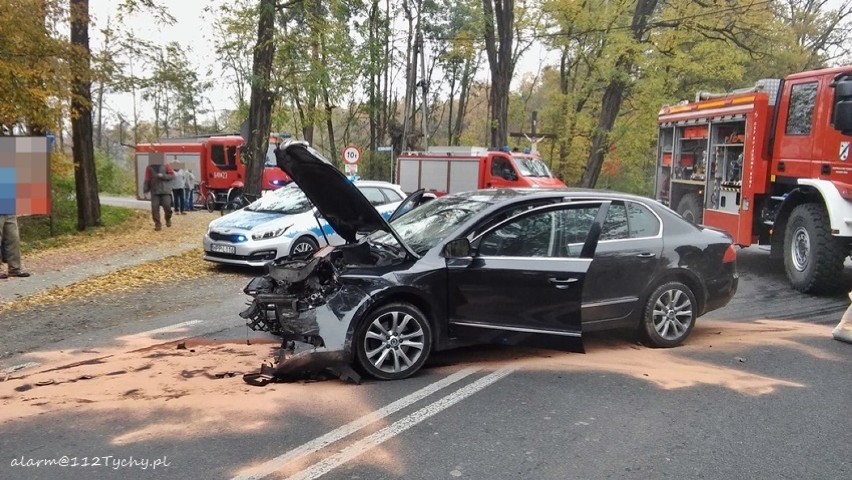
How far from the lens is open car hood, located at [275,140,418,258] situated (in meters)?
5.18

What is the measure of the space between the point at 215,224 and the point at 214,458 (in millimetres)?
7611

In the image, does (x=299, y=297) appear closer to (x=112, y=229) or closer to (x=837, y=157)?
(x=837, y=157)

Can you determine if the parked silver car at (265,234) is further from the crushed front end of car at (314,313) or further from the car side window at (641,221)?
the car side window at (641,221)

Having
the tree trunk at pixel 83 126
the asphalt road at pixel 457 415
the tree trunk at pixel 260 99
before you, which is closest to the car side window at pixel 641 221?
the asphalt road at pixel 457 415

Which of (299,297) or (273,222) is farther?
(273,222)

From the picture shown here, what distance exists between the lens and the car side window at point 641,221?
610 cm

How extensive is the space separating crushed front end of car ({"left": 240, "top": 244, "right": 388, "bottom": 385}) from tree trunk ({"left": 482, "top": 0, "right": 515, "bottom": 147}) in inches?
727

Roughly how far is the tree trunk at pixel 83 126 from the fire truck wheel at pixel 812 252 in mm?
12868

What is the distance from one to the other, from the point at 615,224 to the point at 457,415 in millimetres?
2504

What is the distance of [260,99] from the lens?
14688mm

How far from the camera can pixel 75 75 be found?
1327cm

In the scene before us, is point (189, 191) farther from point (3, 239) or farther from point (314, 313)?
point (314, 313)

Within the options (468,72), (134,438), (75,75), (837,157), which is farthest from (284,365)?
(468,72)

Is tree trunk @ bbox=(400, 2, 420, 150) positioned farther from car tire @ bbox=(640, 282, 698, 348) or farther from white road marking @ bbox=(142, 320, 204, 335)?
car tire @ bbox=(640, 282, 698, 348)
